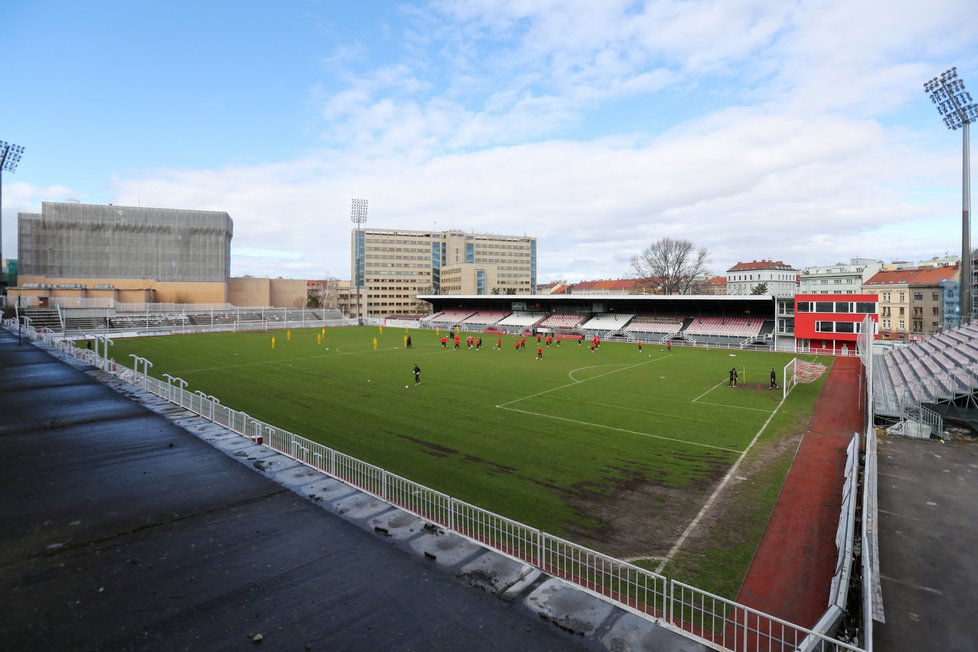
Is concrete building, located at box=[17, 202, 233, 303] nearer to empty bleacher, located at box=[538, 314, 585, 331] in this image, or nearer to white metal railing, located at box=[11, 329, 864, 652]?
empty bleacher, located at box=[538, 314, 585, 331]

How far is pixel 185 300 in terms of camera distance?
292 feet

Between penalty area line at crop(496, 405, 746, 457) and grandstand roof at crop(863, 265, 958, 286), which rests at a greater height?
grandstand roof at crop(863, 265, 958, 286)

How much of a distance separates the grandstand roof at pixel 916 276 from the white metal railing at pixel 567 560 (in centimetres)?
8173

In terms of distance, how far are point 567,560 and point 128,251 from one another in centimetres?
10485

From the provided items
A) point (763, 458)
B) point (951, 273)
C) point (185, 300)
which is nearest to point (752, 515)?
point (763, 458)

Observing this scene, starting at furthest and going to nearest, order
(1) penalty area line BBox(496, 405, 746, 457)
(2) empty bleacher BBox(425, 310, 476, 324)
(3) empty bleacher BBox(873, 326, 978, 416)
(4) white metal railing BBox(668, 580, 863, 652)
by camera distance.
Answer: (2) empty bleacher BBox(425, 310, 476, 324)
(3) empty bleacher BBox(873, 326, 978, 416)
(1) penalty area line BBox(496, 405, 746, 457)
(4) white metal railing BBox(668, 580, 863, 652)

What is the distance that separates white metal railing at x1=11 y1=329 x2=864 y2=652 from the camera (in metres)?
5.99

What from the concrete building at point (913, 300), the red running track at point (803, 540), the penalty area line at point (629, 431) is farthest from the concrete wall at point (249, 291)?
the concrete building at point (913, 300)

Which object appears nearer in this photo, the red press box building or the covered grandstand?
the red press box building

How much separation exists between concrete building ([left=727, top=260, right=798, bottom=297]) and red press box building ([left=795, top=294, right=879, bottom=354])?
81279 mm

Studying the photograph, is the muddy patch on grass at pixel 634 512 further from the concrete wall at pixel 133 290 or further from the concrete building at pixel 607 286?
the concrete building at pixel 607 286

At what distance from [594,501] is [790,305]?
45399 millimetres

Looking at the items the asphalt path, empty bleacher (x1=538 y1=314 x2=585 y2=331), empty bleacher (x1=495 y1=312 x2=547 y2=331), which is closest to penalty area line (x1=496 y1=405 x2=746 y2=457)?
the asphalt path

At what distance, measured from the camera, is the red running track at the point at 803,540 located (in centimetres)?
808
